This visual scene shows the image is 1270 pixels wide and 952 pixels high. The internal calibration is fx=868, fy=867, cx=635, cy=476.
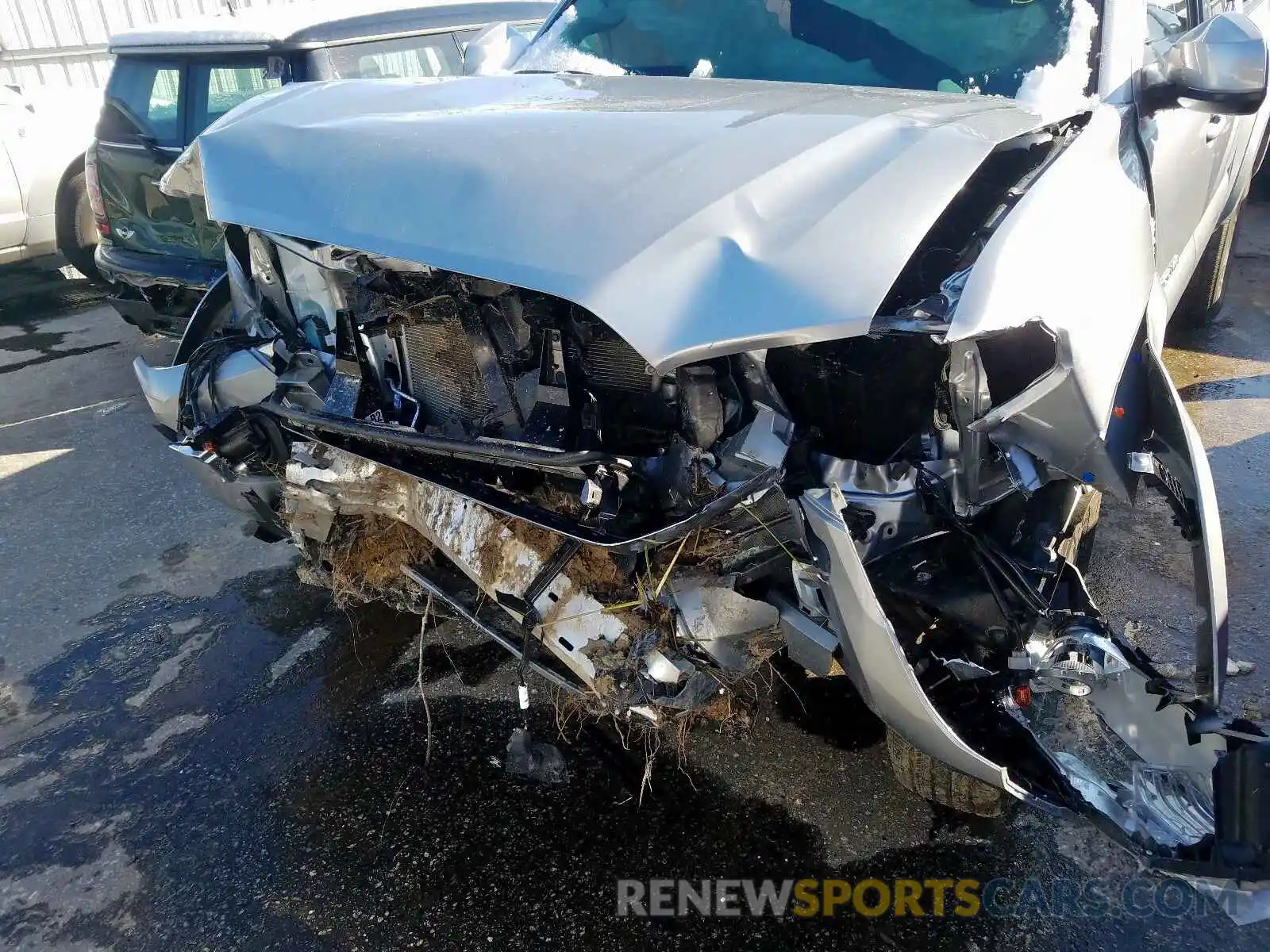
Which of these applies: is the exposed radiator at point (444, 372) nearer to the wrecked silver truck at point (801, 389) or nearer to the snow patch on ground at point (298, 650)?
the wrecked silver truck at point (801, 389)

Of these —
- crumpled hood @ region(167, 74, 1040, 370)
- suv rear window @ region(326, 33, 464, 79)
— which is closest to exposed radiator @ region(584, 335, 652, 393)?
crumpled hood @ region(167, 74, 1040, 370)

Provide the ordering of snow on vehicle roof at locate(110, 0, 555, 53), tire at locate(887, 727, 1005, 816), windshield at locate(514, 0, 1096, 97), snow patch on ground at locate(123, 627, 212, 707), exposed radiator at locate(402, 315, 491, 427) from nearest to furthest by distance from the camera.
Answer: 1. tire at locate(887, 727, 1005, 816)
2. exposed radiator at locate(402, 315, 491, 427)
3. windshield at locate(514, 0, 1096, 97)
4. snow patch on ground at locate(123, 627, 212, 707)
5. snow on vehicle roof at locate(110, 0, 555, 53)

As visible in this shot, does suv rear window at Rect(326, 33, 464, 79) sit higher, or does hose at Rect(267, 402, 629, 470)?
suv rear window at Rect(326, 33, 464, 79)

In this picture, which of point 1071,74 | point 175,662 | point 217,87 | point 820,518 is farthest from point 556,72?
point 217,87

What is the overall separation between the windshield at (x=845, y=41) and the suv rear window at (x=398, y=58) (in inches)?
67.4

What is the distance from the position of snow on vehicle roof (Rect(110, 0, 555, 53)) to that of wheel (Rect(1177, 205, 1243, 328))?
4.01 m

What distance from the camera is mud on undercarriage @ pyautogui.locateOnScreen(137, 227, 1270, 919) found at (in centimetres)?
157

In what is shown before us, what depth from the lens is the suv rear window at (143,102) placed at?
4715 millimetres

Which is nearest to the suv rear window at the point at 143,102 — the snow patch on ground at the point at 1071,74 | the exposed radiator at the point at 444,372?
the exposed radiator at the point at 444,372

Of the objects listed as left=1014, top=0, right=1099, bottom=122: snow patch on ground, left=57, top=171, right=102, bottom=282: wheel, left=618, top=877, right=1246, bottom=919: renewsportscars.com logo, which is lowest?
left=618, top=877, right=1246, bottom=919: renewsportscars.com logo

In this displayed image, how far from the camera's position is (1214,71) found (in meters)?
2.15

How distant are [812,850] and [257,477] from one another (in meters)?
1.80

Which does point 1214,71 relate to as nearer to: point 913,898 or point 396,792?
point 913,898

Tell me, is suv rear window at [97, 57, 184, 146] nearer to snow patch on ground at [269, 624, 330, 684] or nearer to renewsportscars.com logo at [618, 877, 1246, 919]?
snow patch on ground at [269, 624, 330, 684]
